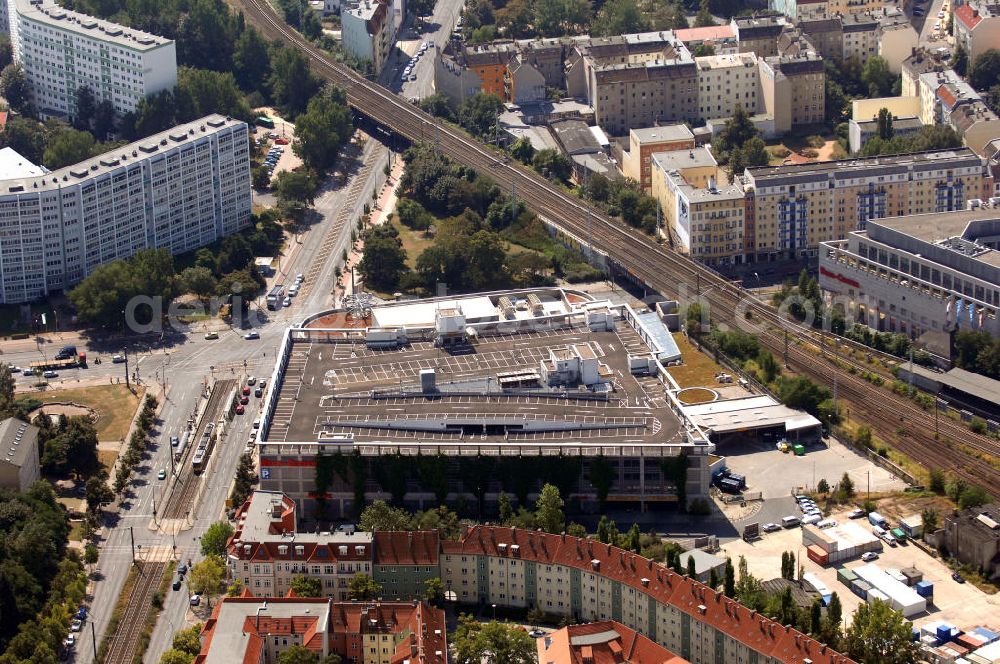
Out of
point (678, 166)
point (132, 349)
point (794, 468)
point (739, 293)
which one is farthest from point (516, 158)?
point (794, 468)

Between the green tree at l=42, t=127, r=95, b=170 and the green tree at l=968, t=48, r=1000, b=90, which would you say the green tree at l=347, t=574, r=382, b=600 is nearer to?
the green tree at l=42, t=127, r=95, b=170

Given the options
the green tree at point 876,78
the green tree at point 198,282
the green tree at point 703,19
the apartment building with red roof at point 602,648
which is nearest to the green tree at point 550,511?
the apartment building with red roof at point 602,648

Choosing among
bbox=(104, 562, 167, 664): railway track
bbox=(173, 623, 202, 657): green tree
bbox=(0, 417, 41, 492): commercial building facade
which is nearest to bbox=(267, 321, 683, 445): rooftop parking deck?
bbox=(104, 562, 167, 664): railway track

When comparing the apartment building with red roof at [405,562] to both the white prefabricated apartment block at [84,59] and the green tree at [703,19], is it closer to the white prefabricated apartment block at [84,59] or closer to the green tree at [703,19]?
the white prefabricated apartment block at [84,59]

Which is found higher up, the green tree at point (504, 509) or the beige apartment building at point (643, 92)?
the beige apartment building at point (643, 92)

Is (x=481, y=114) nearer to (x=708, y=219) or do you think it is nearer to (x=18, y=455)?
(x=708, y=219)

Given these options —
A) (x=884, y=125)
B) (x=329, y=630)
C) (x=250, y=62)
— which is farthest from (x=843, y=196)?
(x=329, y=630)
